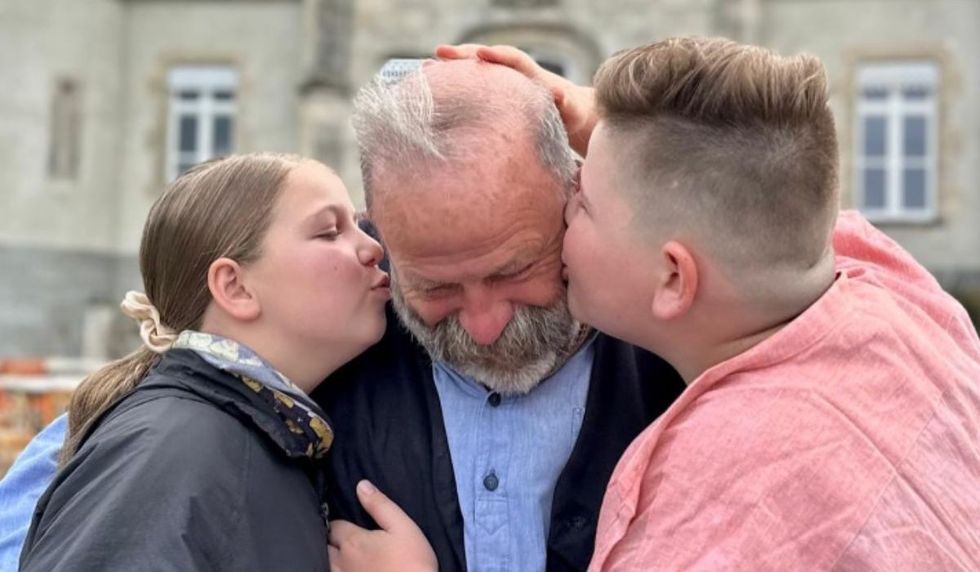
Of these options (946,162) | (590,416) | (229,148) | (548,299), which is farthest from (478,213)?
(229,148)

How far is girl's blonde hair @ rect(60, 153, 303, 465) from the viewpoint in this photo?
6.63ft

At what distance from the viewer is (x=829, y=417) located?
1.52m

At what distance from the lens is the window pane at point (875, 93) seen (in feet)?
53.3

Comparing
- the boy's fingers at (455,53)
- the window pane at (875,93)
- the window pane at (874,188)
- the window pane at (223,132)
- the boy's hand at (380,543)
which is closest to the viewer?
the boy's hand at (380,543)

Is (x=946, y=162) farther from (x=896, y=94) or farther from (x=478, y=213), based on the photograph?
(x=478, y=213)

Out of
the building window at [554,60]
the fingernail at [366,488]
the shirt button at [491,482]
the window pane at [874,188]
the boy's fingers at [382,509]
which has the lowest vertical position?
the window pane at [874,188]

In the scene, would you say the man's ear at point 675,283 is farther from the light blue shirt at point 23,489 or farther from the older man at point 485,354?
the light blue shirt at point 23,489

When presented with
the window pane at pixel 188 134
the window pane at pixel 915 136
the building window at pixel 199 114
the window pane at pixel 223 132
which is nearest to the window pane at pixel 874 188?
the window pane at pixel 915 136

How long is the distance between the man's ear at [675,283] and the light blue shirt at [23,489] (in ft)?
3.99

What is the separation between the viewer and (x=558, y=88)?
219cm

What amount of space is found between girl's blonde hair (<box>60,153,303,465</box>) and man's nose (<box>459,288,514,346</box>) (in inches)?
14.8

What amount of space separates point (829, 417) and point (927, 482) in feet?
0.57

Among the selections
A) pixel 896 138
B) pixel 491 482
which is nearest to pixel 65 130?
pixel 896 138

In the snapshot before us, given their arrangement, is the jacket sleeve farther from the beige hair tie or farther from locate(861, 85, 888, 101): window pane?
locate(861, 85, 888, 101): window pane
